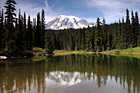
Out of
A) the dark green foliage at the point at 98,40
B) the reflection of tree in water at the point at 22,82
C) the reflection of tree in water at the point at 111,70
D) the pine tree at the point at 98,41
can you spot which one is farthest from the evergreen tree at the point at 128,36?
the reflection of tree in water at the point at 22,82

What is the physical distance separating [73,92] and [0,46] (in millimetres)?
43558

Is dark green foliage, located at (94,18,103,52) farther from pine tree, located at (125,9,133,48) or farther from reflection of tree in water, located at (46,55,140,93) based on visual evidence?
reflection of tree in water, located at (46,55,140,93)

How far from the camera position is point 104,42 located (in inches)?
3538

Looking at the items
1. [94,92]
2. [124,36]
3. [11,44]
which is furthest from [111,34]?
[94,92]

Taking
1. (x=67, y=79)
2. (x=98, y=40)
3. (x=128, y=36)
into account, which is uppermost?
(x=128, y=36)

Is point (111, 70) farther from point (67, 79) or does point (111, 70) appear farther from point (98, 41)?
point (98, 41)

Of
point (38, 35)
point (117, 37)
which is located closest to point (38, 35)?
point (38, 35)

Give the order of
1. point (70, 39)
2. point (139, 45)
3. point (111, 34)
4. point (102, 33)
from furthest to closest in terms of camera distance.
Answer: point (70, 39), point (111, 34), point (102, 33), point (139, 45)

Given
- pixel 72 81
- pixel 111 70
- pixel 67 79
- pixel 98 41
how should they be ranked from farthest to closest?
pixel 98 41 < pixel 111 70 < pixel 67 79 < pixel 72 81

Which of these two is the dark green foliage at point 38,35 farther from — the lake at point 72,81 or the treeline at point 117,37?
the lake at point 72,81

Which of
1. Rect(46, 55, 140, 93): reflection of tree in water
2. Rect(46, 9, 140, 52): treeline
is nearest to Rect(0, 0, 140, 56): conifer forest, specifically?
Rect(46, 9, 140, 52): treeline

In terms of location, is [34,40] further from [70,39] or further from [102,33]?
[70,39]

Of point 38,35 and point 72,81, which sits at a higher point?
point 38,35

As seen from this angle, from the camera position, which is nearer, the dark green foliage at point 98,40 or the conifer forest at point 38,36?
the conifer forest at point 38,36
